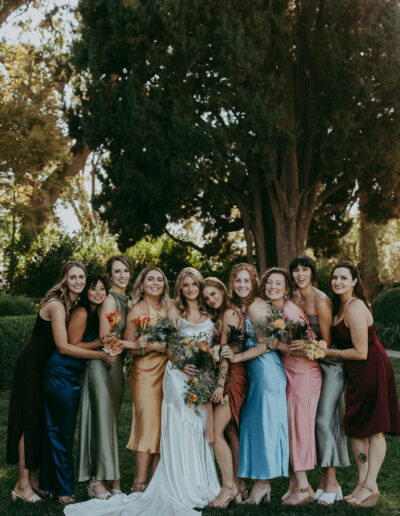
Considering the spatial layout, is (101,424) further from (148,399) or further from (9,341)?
Result: (9,341)

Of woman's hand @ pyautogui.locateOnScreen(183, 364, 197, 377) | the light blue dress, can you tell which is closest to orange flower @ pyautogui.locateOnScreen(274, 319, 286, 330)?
the light blue dress

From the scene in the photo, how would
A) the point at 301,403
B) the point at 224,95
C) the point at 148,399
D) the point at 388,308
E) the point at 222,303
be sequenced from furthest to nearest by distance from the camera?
1. the point at 388,308
2. the point at 224,95
3. the point at 222,303
4. the point at 148,399
5. the point at 301,403

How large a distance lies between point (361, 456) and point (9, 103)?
11.5 meters

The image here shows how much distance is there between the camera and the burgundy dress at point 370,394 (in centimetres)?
446

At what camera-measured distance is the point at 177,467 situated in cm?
455

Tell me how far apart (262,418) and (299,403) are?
359mm

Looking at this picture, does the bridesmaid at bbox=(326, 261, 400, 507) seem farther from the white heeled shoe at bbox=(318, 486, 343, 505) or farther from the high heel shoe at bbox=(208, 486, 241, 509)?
the high heel shoe at bbox=(208, 486, 241, 509)

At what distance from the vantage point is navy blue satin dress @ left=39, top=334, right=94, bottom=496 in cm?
452

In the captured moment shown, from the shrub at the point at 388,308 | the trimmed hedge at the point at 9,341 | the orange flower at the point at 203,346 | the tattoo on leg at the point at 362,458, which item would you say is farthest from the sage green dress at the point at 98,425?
the shrub at the point at 388,308

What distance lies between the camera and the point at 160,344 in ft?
15.3

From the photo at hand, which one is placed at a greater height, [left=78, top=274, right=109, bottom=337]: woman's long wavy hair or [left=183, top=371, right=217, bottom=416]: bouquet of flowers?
[left=78, top=274, right=109, bottom=337]: woman's long wavy hair

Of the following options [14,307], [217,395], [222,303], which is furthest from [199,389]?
[14,307]

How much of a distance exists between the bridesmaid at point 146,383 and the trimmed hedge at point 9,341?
4955 mm

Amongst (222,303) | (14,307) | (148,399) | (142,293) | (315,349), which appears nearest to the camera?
(315,349)
